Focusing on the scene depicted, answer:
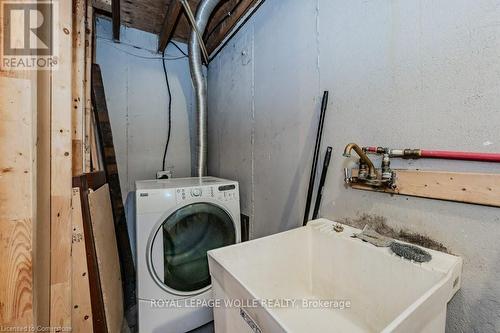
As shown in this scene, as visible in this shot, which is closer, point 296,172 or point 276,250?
point 276,250

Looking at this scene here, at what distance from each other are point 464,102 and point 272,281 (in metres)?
0.93

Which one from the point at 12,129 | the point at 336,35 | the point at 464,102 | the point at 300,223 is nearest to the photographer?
the point at 464,102

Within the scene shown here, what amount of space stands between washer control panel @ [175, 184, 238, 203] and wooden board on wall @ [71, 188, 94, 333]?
0.52 m

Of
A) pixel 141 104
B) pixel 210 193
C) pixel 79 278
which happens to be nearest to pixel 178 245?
pixel 210 193

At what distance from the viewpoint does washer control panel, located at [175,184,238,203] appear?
145cm

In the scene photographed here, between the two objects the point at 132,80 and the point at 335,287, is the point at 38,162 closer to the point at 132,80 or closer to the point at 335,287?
the point at 335,287

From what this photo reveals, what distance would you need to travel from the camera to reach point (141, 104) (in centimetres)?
222

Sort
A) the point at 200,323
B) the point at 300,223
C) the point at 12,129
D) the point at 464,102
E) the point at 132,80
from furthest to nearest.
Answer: the point at 132,80 < the point at 200,323 < the point at 300,223 < the point at 12,129 < the point at 464,102

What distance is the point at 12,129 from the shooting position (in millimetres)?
819

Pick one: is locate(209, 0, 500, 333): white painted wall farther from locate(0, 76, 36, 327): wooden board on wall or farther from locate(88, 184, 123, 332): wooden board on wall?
locate(0, 76, 36, 327): wooden board on wall

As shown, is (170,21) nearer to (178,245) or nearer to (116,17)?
(116,17)

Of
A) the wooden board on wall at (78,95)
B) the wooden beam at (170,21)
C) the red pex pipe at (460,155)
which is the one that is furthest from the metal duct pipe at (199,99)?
the red pex pipe at (460,155)

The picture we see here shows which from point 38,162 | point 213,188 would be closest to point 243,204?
point 213,188

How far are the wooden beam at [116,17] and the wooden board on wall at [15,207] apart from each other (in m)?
1.22
